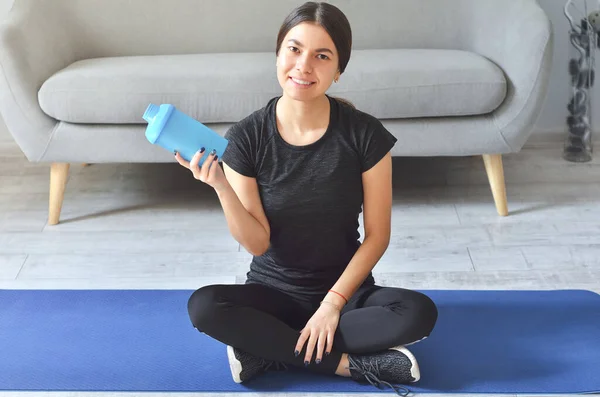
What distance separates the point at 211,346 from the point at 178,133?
0.52 m

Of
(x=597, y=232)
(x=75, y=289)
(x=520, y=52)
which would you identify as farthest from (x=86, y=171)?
(x=597, y=232)

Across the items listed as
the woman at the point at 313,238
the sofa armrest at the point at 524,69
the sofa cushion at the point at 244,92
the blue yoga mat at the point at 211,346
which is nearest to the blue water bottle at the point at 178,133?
the woman at the point at 313,238

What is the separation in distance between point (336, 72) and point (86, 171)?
155 cm

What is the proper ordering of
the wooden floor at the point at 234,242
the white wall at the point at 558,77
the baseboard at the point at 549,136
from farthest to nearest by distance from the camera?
the baseboard at the point at 549,136 → the white wall at the point at 558,77 → the wooden floor at the point at 234,242

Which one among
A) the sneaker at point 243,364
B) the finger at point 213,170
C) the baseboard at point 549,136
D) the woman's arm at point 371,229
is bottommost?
the baseboard at point 549,136

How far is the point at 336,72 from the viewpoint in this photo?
155cm

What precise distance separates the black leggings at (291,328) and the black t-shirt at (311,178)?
0.11 meters

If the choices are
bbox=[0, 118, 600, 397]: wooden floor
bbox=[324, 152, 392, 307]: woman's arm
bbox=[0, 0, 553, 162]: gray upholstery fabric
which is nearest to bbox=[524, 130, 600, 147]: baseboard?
bbox=[0, 118, 600, 397]: wooden floor

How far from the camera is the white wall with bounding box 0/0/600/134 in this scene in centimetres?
298

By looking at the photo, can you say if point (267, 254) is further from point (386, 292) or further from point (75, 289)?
point (75, 289)

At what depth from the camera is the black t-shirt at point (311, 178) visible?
63.4 inches

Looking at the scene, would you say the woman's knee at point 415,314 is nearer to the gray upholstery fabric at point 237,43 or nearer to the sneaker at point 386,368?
the sneaker at point 386,368

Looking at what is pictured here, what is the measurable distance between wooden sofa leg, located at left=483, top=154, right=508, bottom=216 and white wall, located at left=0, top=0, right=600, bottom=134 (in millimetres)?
786

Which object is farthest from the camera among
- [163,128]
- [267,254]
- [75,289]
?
[75,289]
